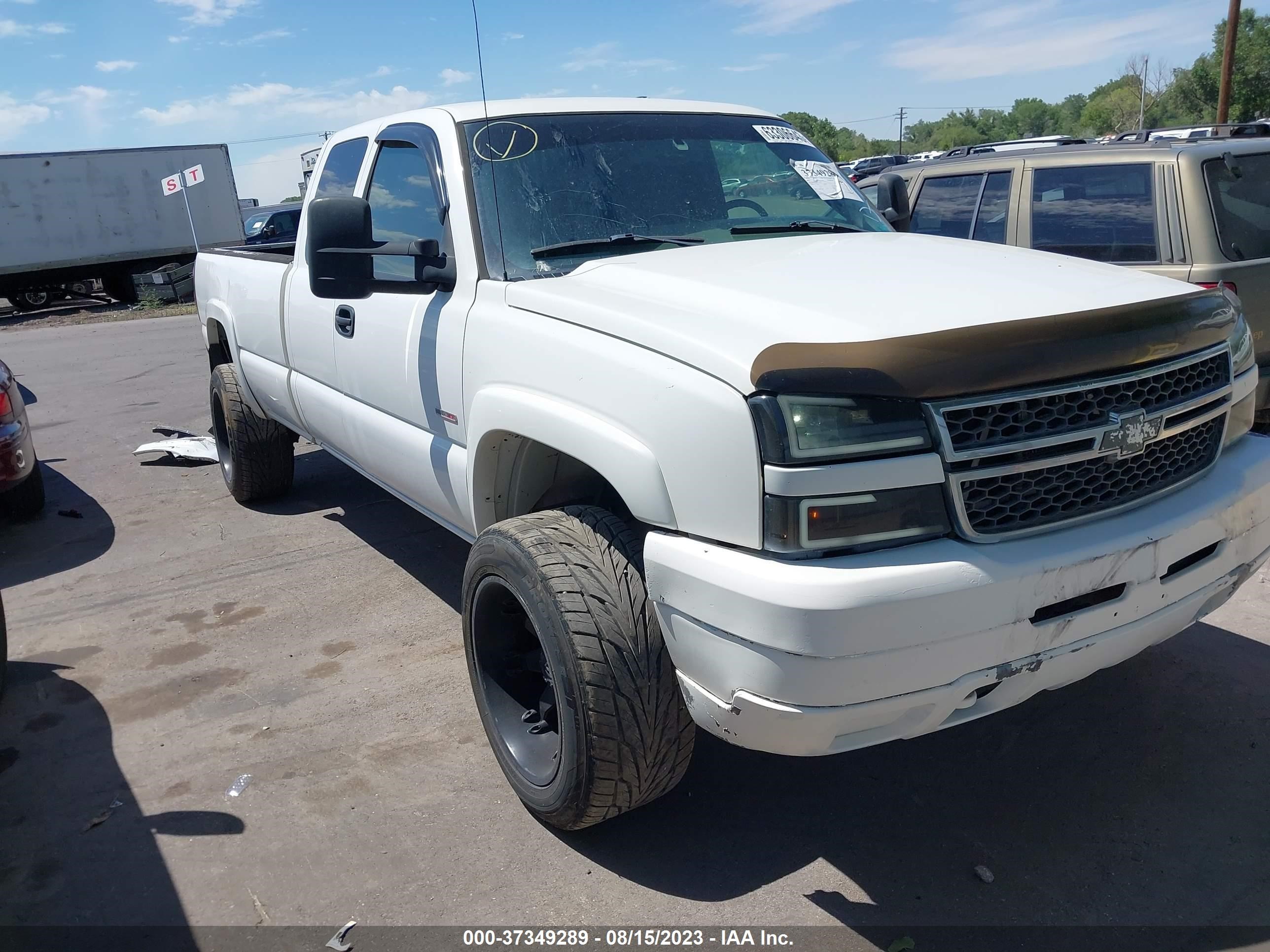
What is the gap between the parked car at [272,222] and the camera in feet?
64.7

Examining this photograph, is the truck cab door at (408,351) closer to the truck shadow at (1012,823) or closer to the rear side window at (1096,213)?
Result: the truck shadow at (1012,823)

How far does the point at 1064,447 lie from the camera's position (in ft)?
7.09

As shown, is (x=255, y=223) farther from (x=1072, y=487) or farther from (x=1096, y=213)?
(x=1072, y=487)

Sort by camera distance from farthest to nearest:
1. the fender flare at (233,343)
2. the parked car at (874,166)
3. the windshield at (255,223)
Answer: the windshield at (255,223), the parked car at (874,166), the fender flare at (233,343)

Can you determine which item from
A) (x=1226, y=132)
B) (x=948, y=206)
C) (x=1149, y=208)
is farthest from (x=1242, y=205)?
(x=1226, y=132)

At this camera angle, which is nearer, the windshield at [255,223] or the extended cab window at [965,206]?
the extended cab window at [965,206]

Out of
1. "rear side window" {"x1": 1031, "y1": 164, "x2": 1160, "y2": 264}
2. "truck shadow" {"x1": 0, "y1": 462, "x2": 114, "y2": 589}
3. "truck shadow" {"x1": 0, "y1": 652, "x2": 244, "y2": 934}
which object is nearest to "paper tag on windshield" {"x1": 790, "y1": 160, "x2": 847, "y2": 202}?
"rear side window" {"x1": 1031, "y1": 164, "x2": 1160, "y2": 264}

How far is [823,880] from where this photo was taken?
2.62m

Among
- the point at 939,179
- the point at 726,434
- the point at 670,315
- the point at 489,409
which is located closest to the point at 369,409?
the point at 489,409

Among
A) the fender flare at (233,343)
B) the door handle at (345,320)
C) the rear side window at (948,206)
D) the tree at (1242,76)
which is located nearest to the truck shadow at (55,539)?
the fender flare at (233,343)

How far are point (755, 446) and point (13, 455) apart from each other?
523cm

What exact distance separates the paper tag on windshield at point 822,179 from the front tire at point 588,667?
66.8 inches

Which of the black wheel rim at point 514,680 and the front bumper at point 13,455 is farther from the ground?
the front bumper at point 13,455

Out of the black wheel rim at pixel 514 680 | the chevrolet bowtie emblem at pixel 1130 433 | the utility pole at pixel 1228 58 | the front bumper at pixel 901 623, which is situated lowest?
the black wheel rim at pixel 514 680
